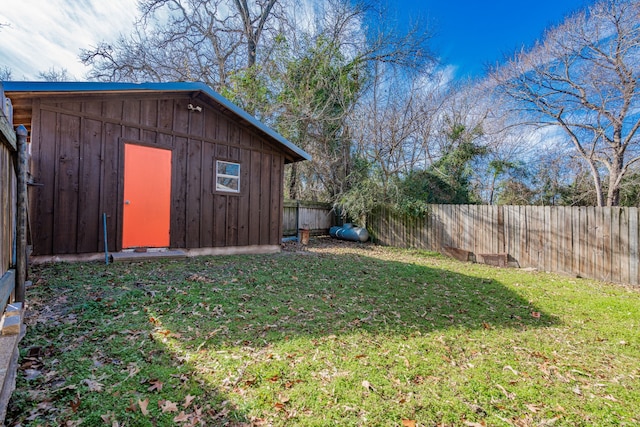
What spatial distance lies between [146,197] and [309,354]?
18.3ft

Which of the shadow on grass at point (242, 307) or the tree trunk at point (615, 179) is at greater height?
the tree trunk at point (615, 179)

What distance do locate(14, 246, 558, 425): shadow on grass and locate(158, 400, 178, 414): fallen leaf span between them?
0.06 metres

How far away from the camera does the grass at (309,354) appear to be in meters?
2.04

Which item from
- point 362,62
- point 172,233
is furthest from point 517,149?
point 172,233

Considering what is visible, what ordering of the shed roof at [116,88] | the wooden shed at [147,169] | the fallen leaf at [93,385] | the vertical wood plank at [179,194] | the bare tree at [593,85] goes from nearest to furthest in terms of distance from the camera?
1. the fallen leaf at [93,385]
2. the shed roof at [116,88]
3. the wooden shed at [147,169]
4. the vertical wood plank at [179,194]
5. the bare tree at [593,85]

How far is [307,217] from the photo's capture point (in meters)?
12.5

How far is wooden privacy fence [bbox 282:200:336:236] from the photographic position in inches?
459

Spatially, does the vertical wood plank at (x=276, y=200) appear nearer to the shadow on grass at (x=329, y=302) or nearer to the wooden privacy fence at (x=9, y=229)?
the shadow on grass at (x=329, y=302)

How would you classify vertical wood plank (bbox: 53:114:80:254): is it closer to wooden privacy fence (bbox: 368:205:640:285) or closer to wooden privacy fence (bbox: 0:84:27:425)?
wooden privacy fence (bbox: 0:84:27:425)

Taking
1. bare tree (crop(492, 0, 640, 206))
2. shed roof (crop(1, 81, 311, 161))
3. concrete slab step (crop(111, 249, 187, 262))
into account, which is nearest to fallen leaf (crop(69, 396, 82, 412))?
shed roof (crop(1, 81, 311, 161))

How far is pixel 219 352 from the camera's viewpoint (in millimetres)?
2732

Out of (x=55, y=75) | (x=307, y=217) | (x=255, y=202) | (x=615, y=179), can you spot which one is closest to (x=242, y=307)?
(x=255, y=202)

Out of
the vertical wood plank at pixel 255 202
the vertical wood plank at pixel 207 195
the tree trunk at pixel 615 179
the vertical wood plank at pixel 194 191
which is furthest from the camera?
the tree trunk at pixel 615 179

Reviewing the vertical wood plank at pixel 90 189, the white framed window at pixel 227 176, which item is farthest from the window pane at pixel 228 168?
the vertical wood plank at pixel 90 189
